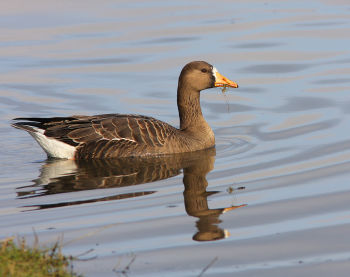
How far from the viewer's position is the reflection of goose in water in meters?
9.62

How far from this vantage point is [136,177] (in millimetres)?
11641

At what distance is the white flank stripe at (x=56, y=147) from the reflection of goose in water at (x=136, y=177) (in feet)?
0.47

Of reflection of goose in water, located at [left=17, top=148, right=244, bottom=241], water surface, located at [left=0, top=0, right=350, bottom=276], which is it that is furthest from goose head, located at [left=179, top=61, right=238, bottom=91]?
reflection of goose in water, located at [left=17, top=148, right=244, bottom=241]

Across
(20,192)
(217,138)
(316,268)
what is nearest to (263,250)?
(316,268)

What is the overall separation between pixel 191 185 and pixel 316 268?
373cm

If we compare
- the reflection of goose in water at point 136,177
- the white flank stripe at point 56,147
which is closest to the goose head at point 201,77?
the reflection of goose in water at point 136,177

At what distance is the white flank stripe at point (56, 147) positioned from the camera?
13094mm

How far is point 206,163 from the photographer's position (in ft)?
41.3

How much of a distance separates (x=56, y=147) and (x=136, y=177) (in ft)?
6.87

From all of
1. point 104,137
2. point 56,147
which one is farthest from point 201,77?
point 56,147

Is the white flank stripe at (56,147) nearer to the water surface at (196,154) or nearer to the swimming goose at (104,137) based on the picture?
the swimming goose at (104,137)

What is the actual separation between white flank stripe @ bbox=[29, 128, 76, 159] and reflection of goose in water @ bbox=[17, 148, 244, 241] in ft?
0.47

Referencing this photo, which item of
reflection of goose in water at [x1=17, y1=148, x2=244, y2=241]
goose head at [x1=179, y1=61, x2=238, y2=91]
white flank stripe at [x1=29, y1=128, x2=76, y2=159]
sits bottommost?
reflection of goose in water at [x1=17, y1=148, x2=244, y2=241]

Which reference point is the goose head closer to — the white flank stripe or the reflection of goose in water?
the reflection of goose in water
